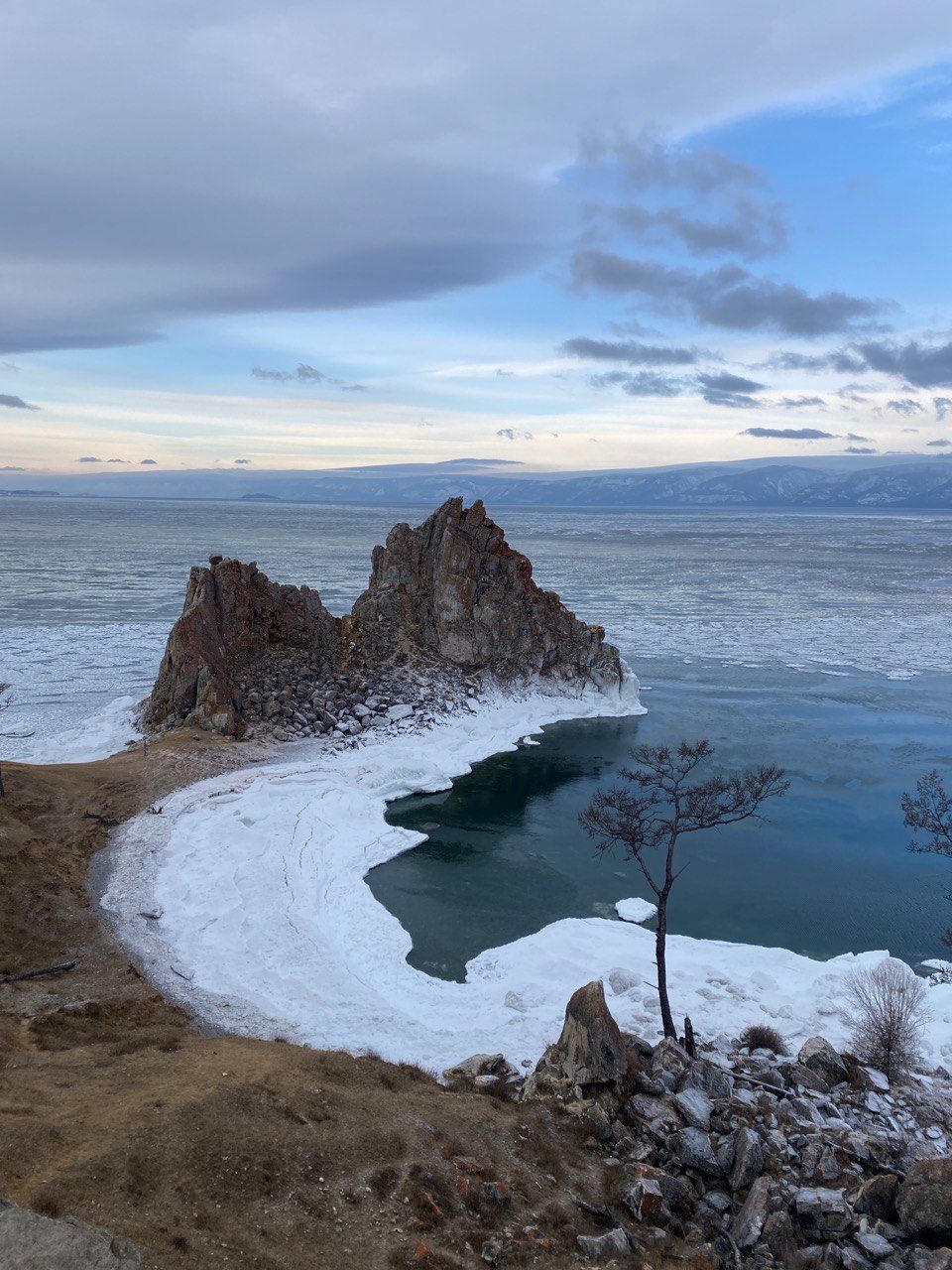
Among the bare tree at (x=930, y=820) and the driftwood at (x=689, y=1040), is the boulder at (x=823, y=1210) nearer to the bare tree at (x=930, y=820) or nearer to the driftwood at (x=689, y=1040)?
the driftwood at (x=689, y=1040)

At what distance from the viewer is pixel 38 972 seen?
21438mm

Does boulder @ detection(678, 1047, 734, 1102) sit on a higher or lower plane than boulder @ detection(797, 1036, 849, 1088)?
higher

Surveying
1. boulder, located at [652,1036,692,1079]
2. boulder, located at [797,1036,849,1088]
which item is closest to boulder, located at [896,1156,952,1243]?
boulder, located at [797,1036,849,1088]

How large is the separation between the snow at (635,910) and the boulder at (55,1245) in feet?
65.1

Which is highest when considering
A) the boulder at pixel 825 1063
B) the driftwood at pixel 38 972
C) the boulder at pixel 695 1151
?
the driftwood at pixel 38 972

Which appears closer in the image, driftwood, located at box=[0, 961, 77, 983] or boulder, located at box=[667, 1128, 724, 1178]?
boulder, located at box=[667, 1128, 724, 1178]

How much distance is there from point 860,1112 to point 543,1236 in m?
8.28

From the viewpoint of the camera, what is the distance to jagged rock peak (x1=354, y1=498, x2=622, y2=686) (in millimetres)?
52406

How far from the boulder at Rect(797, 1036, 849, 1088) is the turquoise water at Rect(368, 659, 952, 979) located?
22.1 ft

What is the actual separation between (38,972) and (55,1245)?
12871 mm

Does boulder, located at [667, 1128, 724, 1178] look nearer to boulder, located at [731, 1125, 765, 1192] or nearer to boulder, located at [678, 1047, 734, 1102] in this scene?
boulder, located at [731, 1125, 765, 1192]

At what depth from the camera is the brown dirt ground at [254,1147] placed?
1239 cm

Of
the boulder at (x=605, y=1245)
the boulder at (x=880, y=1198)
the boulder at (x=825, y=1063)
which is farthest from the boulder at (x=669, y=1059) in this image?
the boulder at (x=605, y=1245)

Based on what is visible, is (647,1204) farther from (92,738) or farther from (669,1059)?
(92,738)
